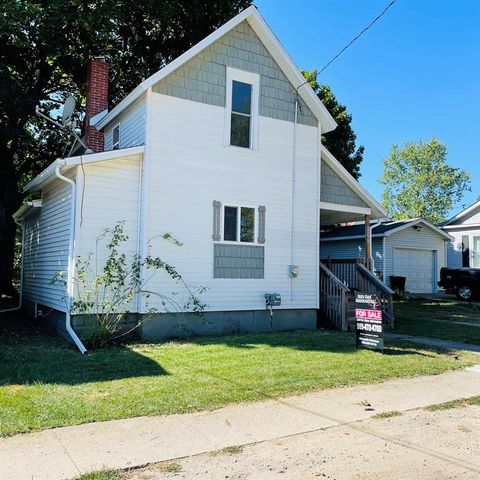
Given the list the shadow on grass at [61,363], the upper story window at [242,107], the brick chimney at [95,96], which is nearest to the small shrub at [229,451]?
the shadow on grass at [61,363]

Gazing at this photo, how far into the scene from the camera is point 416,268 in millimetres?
26328

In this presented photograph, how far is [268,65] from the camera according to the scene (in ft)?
41.0

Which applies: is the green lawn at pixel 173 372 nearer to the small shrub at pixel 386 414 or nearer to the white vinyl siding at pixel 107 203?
the small shrub at pixel 386 414

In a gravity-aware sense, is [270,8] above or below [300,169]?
above

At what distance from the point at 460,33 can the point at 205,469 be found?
37.9ft

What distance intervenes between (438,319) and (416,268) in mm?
12147

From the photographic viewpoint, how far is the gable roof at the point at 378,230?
24812mm

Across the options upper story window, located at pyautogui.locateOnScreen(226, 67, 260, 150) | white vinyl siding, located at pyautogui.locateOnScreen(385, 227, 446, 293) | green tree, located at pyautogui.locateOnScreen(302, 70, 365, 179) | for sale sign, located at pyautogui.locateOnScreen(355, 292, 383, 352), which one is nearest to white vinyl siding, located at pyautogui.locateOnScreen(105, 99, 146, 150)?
upper story window, located at pyautogui.locateOnScreen(226, 67, 260, 150)

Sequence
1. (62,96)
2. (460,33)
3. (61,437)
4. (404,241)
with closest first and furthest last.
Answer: (61,437) < (460,33) < (62,96) < (404,241)

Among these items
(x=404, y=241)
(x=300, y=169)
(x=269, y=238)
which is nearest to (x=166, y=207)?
(x=269, y=238)

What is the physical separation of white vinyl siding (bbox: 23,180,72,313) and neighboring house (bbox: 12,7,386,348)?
2.2 inches

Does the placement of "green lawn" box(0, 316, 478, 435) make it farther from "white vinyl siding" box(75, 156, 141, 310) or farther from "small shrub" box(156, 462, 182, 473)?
"white vinyl siding" box(75, 156, 141, 310)

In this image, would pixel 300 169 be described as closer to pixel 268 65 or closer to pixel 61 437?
pixel 268 65

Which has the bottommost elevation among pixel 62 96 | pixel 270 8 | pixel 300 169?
pixel 300 169
